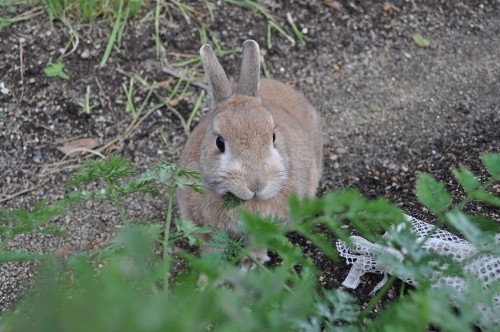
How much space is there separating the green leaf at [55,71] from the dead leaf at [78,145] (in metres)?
0.51

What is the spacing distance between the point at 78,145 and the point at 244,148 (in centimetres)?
185

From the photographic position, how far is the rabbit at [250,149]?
3205 millimetres

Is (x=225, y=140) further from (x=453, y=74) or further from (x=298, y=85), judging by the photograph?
(x=453, y=74)

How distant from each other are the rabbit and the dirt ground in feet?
1.57

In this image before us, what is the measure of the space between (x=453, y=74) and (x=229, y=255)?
3.12 meters

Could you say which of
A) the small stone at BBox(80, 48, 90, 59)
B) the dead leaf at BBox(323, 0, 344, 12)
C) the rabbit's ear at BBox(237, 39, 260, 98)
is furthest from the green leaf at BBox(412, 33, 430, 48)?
the small stone at BBox(80, 48, 90, 59)

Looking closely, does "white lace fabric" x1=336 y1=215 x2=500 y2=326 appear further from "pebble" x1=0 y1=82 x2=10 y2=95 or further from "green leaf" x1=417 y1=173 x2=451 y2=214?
"pebble" x1=0 y1=82 x2=10 y2=95

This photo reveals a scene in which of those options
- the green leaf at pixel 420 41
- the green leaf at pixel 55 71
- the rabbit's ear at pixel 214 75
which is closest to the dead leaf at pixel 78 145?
the green leaf at pixel 55 71

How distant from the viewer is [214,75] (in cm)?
373

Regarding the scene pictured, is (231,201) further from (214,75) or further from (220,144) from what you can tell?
(214,75)

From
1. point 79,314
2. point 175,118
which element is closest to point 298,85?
point 175,118

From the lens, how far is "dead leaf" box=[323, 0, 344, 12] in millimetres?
5418

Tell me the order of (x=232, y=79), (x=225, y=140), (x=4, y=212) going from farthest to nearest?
(x=232, y=79) < (x=225, y=140) < (x=4, y=212)

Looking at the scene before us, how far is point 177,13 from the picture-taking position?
17.4 ft
